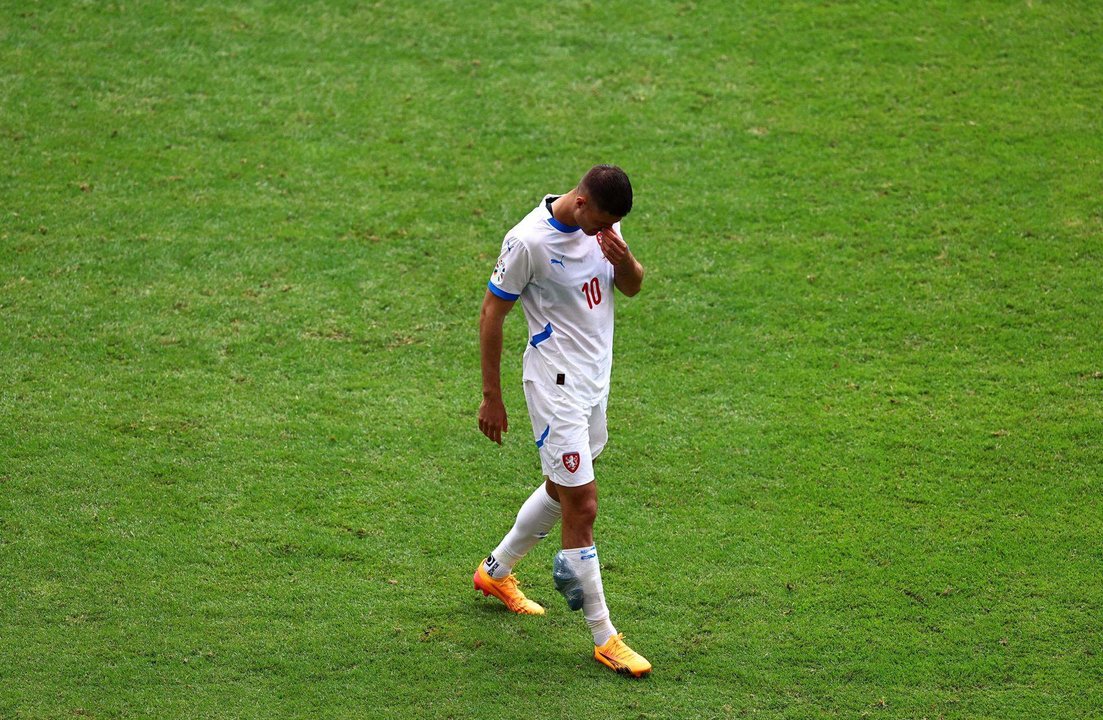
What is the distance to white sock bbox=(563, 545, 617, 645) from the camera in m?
4.99

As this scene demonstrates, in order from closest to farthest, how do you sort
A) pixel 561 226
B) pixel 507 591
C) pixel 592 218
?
pixel 592 218, pixel 561 226, pixel 507 591

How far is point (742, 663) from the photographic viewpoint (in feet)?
16.6

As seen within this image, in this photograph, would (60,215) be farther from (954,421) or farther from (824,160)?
(954,421)

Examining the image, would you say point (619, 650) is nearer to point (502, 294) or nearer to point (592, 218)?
point (502, 294)

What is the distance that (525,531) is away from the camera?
532cm

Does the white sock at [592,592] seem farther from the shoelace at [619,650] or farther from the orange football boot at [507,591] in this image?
the orange football boot at [507,591]

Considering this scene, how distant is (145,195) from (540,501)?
4737mm

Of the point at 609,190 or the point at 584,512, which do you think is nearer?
the point at 609,190

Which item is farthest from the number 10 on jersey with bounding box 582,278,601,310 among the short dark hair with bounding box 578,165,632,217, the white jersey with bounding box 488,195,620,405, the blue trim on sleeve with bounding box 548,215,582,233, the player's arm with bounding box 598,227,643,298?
the short dark hair with bounding box 578,165,632,217

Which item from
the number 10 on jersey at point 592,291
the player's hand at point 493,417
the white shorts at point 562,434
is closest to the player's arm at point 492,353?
the player's hand at point 493,417

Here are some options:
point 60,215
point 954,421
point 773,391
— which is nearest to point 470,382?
point 773,391

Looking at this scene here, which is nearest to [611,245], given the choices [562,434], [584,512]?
[562,434]

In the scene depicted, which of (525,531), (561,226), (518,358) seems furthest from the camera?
(518,358)

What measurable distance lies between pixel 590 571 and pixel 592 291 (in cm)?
120
